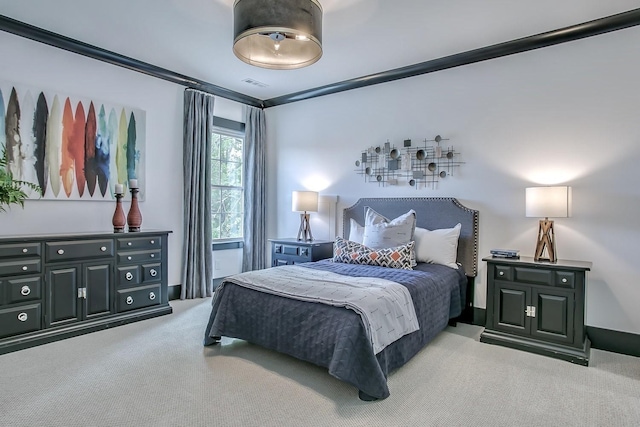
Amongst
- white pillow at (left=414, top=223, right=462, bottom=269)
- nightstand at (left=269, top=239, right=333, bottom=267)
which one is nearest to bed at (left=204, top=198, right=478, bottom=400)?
white pillow at (left=414, top=223, right=462, bottom=269)

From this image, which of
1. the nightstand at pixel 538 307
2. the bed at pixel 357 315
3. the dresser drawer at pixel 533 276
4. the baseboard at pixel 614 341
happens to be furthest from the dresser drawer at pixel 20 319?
the baseboard at pixel 614 341

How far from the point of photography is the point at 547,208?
314 cm

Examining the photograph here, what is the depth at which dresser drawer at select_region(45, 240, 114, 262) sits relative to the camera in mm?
3254

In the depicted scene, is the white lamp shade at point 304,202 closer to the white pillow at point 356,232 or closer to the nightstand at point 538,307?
the white pillow at point 356,232

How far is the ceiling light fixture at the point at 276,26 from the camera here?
2.33 m

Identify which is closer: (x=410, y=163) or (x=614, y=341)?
(x=614, y=341)

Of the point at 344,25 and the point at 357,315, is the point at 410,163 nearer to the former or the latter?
the point at 344,25

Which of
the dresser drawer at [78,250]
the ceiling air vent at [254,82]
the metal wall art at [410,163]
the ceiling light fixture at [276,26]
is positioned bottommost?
the dresser drawer at [78,250]

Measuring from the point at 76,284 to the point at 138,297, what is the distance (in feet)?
2.07

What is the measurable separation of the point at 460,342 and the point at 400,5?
2922mm

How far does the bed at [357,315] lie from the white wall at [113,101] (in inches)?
72.6

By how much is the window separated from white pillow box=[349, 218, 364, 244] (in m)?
1.92

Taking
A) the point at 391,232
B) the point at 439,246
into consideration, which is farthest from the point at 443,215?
the point at 391,232

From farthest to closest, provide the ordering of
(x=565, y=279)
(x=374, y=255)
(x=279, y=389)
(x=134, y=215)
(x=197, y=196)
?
(x=197, y=196) < (x=134, y=215) < (x=374, y=255) < (x=565, y=279) < (x=279, y=389)
